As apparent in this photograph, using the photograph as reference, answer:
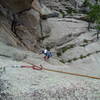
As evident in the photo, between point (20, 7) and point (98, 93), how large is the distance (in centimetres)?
1687

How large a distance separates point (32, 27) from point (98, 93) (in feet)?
56.3

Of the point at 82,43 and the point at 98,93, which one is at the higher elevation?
the point at 98,93

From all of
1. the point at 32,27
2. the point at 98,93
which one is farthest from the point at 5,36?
the point at 98,93

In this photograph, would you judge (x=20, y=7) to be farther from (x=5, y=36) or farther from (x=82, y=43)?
(x=82, y=43)

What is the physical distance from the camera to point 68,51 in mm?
21172

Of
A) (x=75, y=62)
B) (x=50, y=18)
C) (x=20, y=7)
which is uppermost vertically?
(x=20, y=7)

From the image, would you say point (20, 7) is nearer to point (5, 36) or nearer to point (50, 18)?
point (5, 36)

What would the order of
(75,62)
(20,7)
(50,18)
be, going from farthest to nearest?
(50,18), (20,7), (75,62)

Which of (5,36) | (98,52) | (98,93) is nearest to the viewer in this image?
(98,93)

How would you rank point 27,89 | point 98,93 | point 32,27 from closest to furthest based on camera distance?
1. point 27,89
2. point 98,93
3. point 32,27

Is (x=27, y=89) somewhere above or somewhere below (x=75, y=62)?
above

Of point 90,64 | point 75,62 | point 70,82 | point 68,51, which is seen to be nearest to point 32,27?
point 68,51

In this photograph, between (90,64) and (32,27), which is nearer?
(90,64)

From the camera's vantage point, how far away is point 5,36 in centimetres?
1753
